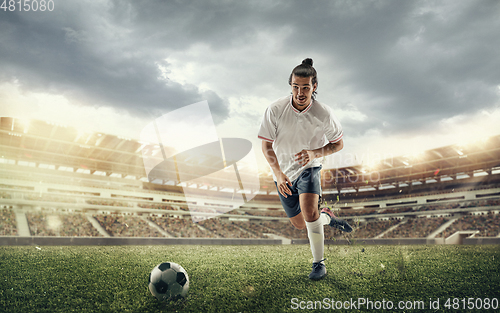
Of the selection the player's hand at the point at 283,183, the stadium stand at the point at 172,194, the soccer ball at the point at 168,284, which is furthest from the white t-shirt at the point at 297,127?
the stadium stand at the point at 172,194

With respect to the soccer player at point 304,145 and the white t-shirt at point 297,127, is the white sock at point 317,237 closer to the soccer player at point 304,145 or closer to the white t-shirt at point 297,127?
the soccer player at point 304,145

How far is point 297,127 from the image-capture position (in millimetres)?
3311

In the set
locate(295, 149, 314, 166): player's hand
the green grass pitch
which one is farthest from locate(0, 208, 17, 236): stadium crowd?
locate(295, 149, 314, 166): player's hand

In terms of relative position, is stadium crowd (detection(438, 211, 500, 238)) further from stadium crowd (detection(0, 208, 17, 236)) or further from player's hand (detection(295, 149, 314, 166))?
stadium crowd (detection(0, 208, 17, 236))

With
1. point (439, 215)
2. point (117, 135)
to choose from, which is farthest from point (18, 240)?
point (439, 215)

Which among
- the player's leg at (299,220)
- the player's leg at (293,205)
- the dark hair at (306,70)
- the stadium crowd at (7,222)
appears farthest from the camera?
the stadium crowd at (7,222)

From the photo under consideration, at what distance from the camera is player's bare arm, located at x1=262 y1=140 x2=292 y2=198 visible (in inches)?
128

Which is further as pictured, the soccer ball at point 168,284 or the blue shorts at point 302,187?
the blue shorts at point 302,187

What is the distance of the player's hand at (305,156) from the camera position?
10.4 ft

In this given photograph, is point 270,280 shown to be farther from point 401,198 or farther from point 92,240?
point 401,198

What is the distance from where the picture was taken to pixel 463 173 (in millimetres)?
26141

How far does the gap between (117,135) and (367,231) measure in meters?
25.0

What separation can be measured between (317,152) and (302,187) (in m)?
0.47

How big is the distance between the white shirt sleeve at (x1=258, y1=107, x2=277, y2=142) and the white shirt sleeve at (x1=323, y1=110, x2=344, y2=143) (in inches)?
25.1
